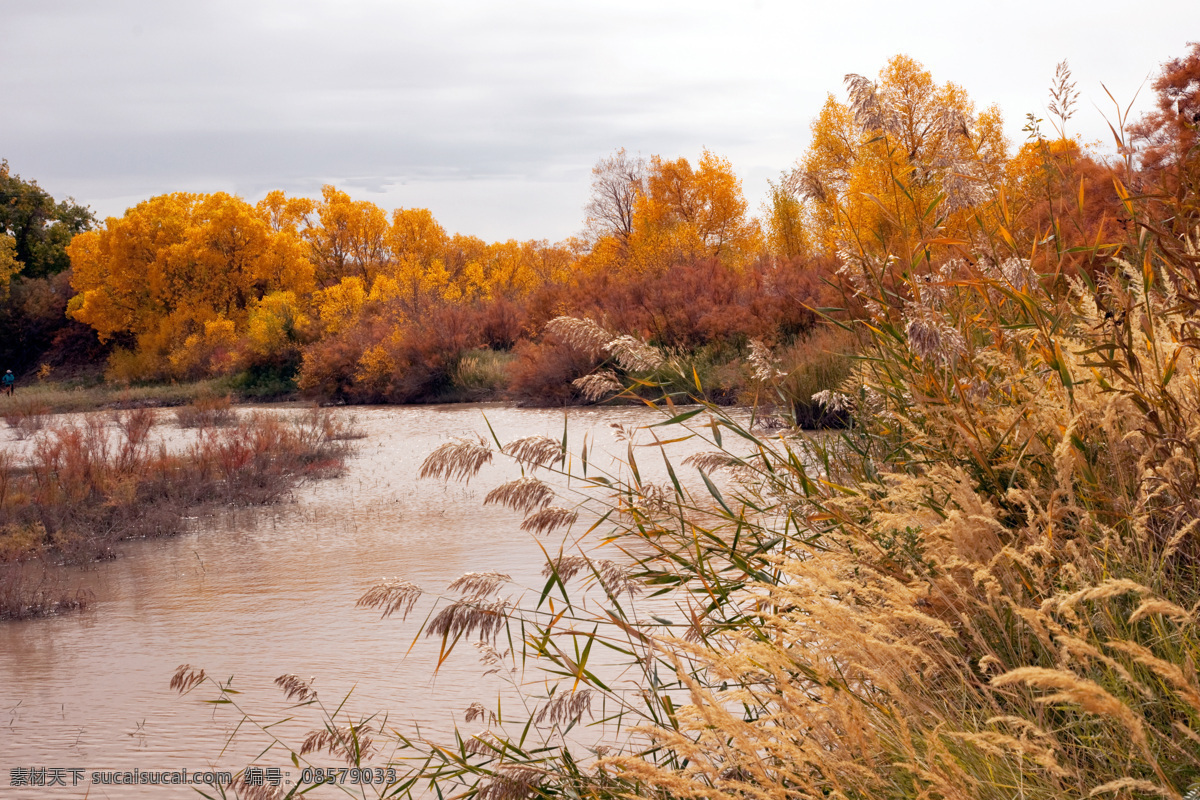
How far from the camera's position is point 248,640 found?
5.11 metres

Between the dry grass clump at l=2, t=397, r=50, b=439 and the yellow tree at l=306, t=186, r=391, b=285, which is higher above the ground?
the yellow tree at l=306, t=186, r=391, b=285

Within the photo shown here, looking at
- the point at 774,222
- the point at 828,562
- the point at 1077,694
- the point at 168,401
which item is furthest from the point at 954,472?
the point at 774,222

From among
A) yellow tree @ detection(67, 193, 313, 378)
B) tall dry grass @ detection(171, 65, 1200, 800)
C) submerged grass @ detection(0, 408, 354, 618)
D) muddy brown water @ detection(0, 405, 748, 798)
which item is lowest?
muddy brown water @ detection(0, 405, 748, 798)

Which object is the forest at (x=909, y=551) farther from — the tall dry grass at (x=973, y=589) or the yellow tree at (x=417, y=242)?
the yellow tree at (x=417, y=242)

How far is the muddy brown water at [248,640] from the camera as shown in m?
3.82

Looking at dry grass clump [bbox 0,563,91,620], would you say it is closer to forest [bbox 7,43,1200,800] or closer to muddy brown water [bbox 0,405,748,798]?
muddy brown water [bbox 0,405,748,798]

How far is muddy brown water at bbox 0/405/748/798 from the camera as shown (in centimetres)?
382

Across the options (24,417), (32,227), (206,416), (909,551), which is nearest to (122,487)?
(206,416)

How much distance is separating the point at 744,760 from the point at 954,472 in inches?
34.6

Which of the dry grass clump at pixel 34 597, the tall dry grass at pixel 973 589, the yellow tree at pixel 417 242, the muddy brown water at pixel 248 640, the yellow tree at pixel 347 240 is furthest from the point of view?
the yellow tree at pixel 347 240

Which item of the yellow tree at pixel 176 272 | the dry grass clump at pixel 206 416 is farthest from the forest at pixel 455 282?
the dry grass clump at pixel 206 416

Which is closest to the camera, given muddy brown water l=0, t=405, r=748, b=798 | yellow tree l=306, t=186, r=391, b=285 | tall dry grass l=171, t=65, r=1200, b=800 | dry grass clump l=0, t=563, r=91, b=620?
tall dry grass l=171, t=65, r=1200, b=800

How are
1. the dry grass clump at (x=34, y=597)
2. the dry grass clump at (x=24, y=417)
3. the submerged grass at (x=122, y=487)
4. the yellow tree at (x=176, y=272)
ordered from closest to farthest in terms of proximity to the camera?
the dry grass clump at (x=34, y=597)
the submerged grass at (x=122, y=487)
the dry grass clump at (x=24, y=417)
the yellow tree at (x=176, y=272)

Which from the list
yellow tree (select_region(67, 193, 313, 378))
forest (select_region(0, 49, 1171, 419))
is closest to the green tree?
forest (select_region(0, 49, 1171, 419))
